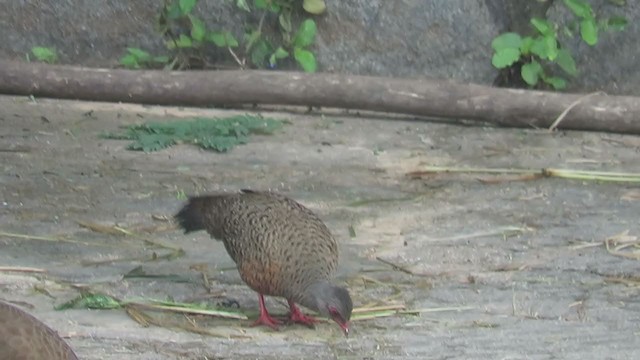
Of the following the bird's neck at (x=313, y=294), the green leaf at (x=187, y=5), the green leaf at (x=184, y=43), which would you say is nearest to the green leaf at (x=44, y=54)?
the green leaf at (x=184, y=43)

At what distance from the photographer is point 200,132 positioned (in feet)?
25.2

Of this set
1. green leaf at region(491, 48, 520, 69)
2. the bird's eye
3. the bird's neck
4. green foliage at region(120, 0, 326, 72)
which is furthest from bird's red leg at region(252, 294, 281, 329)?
green foliage at region(120, 0, 326, 72)

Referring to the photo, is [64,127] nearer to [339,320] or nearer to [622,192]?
[622,192]

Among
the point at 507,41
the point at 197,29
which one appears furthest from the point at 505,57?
the point at 197,29

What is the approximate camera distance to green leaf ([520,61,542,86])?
862 centimetres

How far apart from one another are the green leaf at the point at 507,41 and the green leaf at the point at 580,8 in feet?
1.21

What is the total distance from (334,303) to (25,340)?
4.27 ft

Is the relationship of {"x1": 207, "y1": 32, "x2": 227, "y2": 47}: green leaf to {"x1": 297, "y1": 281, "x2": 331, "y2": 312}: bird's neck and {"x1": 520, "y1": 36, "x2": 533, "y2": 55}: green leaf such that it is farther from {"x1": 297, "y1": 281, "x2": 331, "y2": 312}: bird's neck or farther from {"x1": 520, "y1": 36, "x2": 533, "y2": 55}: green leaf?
{"x1": 297, "y1": 281, "x2": 331, "y2": 312}: bird's neck

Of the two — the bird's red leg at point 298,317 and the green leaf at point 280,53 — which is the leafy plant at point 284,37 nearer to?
the green leaf at point 280,53

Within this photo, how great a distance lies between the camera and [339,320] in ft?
14.2

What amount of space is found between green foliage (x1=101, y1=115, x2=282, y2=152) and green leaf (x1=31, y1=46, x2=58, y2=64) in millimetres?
1427

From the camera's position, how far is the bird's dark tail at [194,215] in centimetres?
500

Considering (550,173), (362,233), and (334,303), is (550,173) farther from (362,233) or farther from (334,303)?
(334,303)

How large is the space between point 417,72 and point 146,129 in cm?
200
